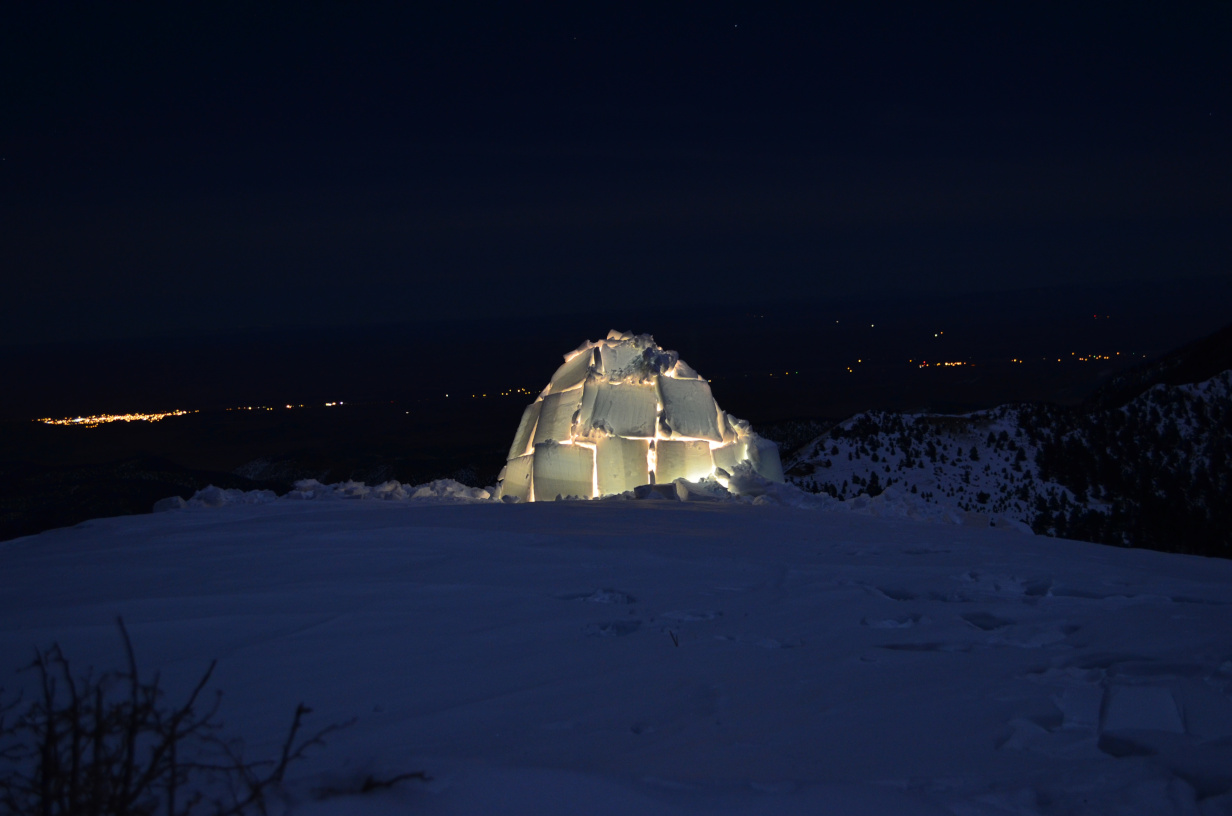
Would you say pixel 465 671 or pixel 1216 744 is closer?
pixel 1216 744

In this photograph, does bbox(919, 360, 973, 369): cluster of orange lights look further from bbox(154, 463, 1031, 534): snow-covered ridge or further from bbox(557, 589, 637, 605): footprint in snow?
bbox(557, 589, 637, 605): footprint in snow

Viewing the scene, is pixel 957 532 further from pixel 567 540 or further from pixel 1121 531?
pixel 1121 531

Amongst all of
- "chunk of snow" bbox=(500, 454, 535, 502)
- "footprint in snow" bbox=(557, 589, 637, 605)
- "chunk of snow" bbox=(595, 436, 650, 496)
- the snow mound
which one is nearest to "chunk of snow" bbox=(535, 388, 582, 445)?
"chunk of snow" bbox=(500, 454, 535, 502)

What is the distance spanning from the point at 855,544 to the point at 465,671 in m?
3.89

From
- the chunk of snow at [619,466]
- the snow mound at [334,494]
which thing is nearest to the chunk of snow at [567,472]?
the chunk of snow at [619,466]

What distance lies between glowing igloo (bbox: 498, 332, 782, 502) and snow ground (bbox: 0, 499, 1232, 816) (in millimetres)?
4921

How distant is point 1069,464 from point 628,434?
41.7ft

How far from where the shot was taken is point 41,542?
255 inches

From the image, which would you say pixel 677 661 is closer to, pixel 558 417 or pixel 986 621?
pixel 986 621

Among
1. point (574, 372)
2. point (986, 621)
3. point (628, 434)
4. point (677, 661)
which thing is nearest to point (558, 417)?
point (574, 372)

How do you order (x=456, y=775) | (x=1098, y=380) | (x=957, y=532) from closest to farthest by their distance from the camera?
(x=456, y=775), (x=957, y=532), (x=1098, y=380)

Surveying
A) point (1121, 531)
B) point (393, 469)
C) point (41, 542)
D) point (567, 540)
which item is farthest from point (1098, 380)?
point (41, 542)

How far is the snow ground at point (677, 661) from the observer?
2365 millimetres

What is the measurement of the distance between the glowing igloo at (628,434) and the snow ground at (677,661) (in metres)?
4.92
